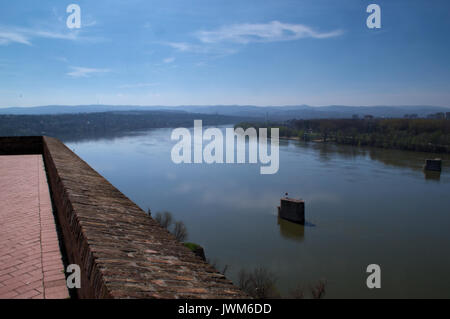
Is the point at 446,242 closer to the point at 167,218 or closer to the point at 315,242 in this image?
the point at 315,242

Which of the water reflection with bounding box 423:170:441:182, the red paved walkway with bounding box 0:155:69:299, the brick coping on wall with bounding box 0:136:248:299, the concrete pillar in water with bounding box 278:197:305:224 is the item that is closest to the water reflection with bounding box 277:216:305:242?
the concrete pillar in water with bounding box 278:197:305:224

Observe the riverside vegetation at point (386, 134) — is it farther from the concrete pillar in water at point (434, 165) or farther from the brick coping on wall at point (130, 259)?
the brick coping on wall at point (130, 259)

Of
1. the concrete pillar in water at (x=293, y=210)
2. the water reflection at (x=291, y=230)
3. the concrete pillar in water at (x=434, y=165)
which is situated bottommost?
the water reflection at (x=291, y=230)

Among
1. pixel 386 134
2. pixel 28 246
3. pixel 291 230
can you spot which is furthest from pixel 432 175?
pixel 28 246

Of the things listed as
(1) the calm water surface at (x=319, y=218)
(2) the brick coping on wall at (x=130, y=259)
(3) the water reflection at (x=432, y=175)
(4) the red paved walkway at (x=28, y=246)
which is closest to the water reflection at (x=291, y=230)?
(1) the calm water surface at (x=319, y=218)

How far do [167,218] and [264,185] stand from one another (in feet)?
31.3

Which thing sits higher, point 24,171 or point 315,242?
point 24,171

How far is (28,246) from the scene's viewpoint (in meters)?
2.38

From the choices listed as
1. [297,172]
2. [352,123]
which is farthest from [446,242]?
[352,123]

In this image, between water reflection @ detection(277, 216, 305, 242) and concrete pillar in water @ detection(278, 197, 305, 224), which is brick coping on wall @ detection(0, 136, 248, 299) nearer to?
water reflection @ detection(277, 216, 305, 242)

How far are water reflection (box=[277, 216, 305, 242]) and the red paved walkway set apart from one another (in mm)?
11708

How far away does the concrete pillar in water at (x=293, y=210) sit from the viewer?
15531 mm

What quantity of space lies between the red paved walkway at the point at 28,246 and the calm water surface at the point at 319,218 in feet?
25.6
